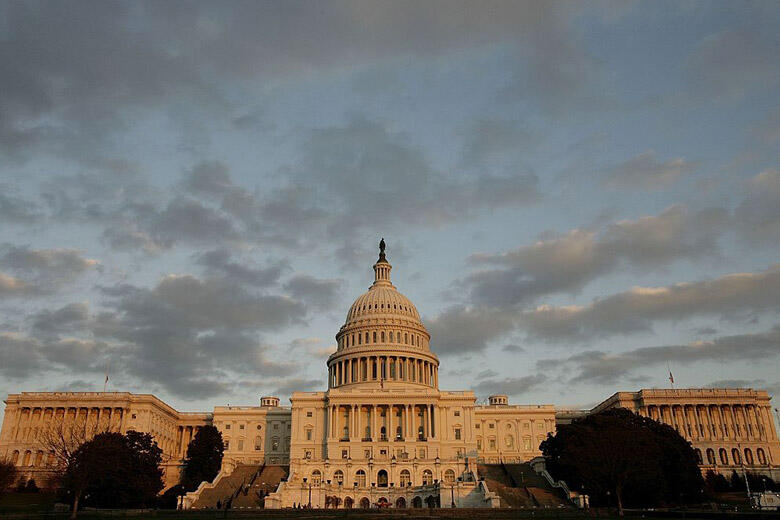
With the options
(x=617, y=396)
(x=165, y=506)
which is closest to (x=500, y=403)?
(x=617, y=396)

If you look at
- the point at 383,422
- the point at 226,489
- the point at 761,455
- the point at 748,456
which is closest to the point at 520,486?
the point at 383,422

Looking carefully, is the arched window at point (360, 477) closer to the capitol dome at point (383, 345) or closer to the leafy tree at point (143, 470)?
the leafy tree at point (143, 470)

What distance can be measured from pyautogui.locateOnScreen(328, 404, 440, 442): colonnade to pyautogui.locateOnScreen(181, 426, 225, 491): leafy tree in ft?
69.2

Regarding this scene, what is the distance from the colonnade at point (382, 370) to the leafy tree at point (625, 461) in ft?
142

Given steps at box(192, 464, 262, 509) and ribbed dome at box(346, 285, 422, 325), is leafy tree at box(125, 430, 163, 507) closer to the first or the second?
steps at box(192, 464, 262, 509)

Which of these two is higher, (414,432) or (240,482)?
(414,432)

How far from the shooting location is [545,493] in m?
86.1

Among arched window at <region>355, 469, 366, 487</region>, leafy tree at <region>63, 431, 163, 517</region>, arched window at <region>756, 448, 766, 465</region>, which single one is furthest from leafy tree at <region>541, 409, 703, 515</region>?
leafy tree at <region>63, 431, 163, 517</region>

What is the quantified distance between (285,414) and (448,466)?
4588 centimetres

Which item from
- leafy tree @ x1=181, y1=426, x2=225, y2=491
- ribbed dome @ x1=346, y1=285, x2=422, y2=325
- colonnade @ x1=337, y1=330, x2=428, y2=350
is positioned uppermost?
ribbed dome @ x1=346, y1=285, x2=422, y2=325

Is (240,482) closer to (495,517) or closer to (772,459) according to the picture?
(495,517)

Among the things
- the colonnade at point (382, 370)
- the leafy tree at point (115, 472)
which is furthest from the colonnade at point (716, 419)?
the leafy tree at point (115, 472)

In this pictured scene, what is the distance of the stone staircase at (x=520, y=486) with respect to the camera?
269 feet

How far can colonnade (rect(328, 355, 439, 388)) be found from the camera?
432 ft
